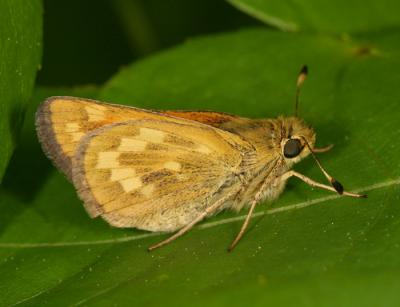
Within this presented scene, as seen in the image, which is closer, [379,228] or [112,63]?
[379,228]

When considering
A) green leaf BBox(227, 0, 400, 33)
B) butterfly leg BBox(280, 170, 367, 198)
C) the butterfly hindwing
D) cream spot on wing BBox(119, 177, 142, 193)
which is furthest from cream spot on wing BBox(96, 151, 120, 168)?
green leaf BBox(227, 0, 400, 33)

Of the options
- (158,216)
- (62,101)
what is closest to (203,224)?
(158,216)

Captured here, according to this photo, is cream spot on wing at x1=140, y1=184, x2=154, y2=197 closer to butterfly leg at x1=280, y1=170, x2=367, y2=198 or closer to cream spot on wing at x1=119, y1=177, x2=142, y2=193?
cream spot on wing at x1=119, y1=177, x2=142, y2=193

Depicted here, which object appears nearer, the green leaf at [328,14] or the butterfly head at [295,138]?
the butterfly head at [295,138]

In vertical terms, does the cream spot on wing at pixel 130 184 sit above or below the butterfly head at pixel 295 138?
below

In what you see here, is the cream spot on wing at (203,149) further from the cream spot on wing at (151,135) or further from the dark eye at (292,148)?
the dark eye at (292,148)

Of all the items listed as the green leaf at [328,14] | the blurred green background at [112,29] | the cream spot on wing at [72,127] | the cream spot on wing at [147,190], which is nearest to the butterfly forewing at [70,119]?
the cream spot on wing at [72,127]

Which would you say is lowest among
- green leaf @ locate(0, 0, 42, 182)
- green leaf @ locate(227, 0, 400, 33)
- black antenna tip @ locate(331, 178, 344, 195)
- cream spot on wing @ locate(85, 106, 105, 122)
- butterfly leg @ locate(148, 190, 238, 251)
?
butterfly leg @ locate(148, 190, 238, 251)

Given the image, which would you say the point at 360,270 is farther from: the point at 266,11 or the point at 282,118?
the point at 266,11
